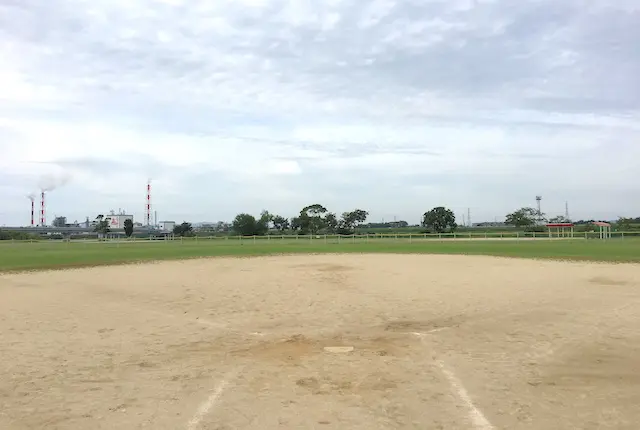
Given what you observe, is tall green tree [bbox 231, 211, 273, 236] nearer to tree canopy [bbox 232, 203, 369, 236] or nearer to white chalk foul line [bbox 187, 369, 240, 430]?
tree canopy [bbox 232, 203, 369, 236]

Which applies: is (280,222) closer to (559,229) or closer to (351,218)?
(351,218)

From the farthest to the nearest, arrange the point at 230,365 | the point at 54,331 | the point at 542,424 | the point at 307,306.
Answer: the point at 307,306 < the point at 54,331 < the point at 230,365 < the point at 542,424

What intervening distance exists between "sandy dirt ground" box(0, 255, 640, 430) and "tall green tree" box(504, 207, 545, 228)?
8460 cm

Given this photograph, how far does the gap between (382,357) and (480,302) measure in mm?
5767

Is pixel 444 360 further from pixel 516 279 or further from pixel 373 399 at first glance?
pixel 516 279

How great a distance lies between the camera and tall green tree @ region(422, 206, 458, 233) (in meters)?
94.2

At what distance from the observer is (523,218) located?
310 feet

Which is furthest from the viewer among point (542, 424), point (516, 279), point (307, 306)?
point (516, 279)

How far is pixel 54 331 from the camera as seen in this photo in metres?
9.01

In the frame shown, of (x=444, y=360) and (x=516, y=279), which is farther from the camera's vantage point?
(x=516, y=279)

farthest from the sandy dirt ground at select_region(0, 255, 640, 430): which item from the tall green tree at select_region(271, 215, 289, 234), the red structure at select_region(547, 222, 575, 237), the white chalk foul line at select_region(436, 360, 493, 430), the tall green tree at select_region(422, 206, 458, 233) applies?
the tall green tree at select_region(271, 215, 289, 234)

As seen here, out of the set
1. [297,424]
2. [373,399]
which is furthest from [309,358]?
[297,424]

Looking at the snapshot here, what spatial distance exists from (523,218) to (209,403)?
98.1 m

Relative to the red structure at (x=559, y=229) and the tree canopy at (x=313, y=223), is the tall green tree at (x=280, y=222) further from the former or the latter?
the red structure at (x=559, y=229)
